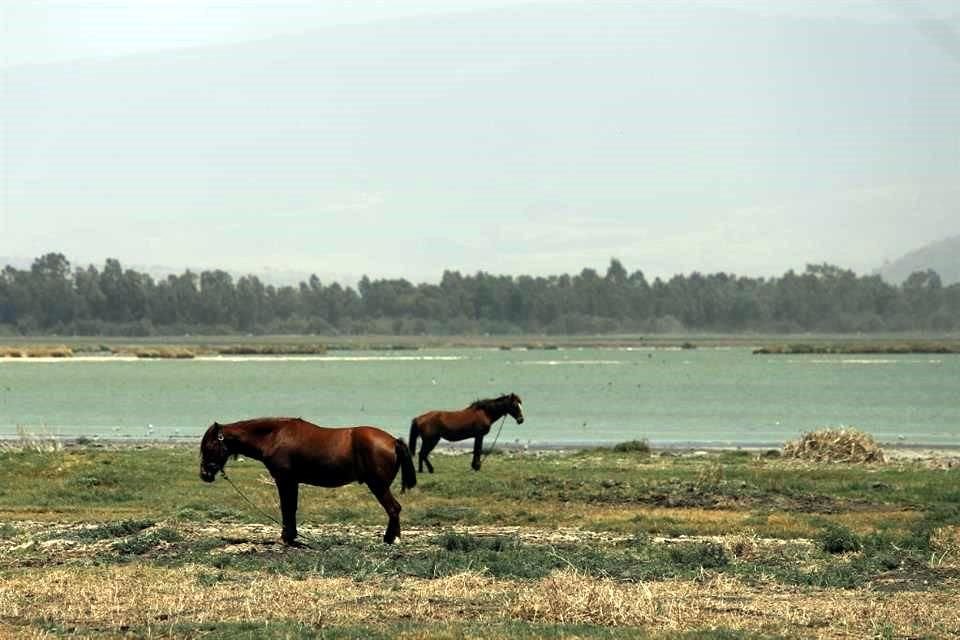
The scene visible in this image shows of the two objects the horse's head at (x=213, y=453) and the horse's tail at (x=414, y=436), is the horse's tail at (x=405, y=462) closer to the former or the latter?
the horse's head at (x=213, y=453)

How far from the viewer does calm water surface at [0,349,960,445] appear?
2271 inches

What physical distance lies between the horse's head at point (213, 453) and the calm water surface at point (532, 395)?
29703 millimetres

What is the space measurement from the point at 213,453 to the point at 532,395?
63080mm

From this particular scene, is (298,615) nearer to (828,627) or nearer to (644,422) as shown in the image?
(828,627)

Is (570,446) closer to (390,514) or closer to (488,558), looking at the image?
(390,514)

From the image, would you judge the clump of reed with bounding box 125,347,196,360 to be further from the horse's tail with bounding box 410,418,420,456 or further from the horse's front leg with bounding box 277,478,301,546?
the horse's front leg with bounding box 277,478,301,546

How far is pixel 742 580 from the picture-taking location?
56.9 feet

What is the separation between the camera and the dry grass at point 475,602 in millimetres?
14734

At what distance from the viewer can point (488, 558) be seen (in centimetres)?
1839

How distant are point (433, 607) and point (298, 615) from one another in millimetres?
1345

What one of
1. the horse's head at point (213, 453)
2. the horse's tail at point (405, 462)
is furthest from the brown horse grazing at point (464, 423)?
the horse's head at point (213, 453)

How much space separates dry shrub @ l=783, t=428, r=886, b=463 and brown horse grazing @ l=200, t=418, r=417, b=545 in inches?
751

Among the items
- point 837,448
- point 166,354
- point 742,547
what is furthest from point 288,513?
point 166,354

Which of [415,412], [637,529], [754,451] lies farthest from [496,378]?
[637,529]
